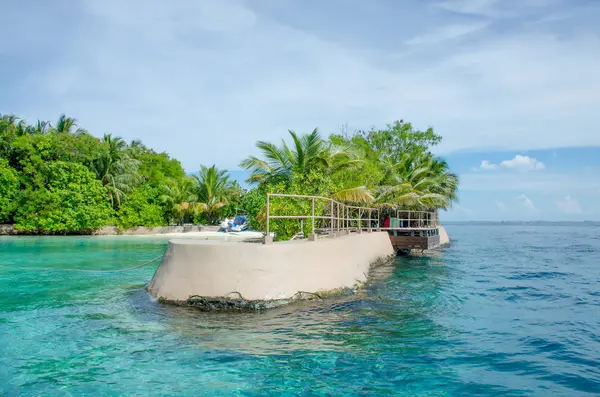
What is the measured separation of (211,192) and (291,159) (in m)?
25.8

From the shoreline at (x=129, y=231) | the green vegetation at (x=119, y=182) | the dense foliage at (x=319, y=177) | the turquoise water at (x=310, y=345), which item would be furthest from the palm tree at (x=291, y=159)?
the shoreline at (x=129, y=231)

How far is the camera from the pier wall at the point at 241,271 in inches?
357

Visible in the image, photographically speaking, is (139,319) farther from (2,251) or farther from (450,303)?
(2,251)

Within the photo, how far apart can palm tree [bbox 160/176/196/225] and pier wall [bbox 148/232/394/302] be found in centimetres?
3476

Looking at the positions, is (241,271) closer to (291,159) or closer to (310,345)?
(310,345)

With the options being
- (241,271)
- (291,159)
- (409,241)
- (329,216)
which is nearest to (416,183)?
(409,241)

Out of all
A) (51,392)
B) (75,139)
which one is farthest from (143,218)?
(51,392)

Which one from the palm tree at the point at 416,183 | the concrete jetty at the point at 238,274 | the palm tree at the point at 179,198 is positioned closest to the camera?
the concrete jetty at the point at 238,274

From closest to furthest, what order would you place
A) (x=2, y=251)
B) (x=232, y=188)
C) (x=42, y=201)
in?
(x=2, y=251)
(x=42, y=201)
(x=232, y=188)

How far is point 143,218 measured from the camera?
42438mm

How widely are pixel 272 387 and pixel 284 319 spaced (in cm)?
294

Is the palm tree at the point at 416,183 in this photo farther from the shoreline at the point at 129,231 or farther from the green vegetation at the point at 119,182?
the shoreline at the point at 129,231

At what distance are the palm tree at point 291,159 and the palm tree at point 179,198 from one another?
2476 cm

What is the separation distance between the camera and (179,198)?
44938mm
